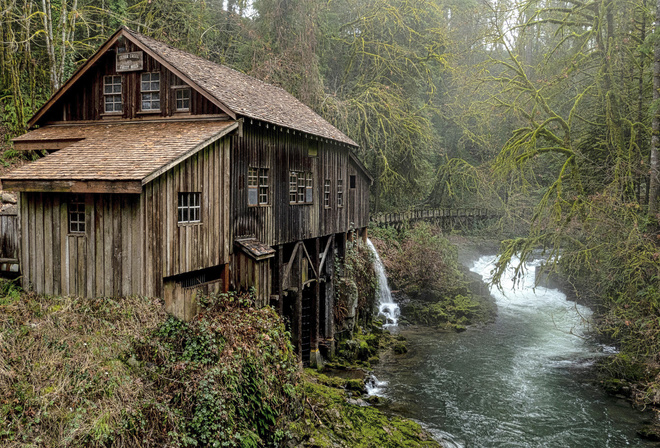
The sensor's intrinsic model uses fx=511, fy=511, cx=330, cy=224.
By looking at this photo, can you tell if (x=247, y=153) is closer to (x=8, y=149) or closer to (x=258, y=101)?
(x=258, y=101)

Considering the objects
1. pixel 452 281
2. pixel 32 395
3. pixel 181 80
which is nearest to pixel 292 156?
pixel 181 80

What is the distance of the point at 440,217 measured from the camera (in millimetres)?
37719

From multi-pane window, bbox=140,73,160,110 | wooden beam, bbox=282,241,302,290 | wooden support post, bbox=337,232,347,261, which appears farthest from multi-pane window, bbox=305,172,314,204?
multi-pane window, bbox=140,73,160,110

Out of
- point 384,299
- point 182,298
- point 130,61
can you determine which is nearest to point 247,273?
point 182,298

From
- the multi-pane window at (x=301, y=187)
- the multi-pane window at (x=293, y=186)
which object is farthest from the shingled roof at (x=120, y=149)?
the multi-pane window at (x=301, y=187)

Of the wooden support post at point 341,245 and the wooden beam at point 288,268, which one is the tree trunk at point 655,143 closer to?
the wooden support post at point 341,245

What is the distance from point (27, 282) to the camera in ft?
33.9

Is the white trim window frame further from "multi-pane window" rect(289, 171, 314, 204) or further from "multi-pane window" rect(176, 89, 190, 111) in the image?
"multi-pane window" rect(289, 171, 314, 204)

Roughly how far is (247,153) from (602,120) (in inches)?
493

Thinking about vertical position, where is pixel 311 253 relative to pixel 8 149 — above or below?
below

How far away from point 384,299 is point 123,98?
16.0 metres

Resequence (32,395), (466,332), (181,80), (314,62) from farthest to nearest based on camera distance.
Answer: (314,62), (466,332), (181,80), (32,395)

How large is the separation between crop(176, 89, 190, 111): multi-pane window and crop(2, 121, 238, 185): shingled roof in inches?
17.2

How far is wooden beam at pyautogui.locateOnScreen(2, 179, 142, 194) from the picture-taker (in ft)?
29.1
